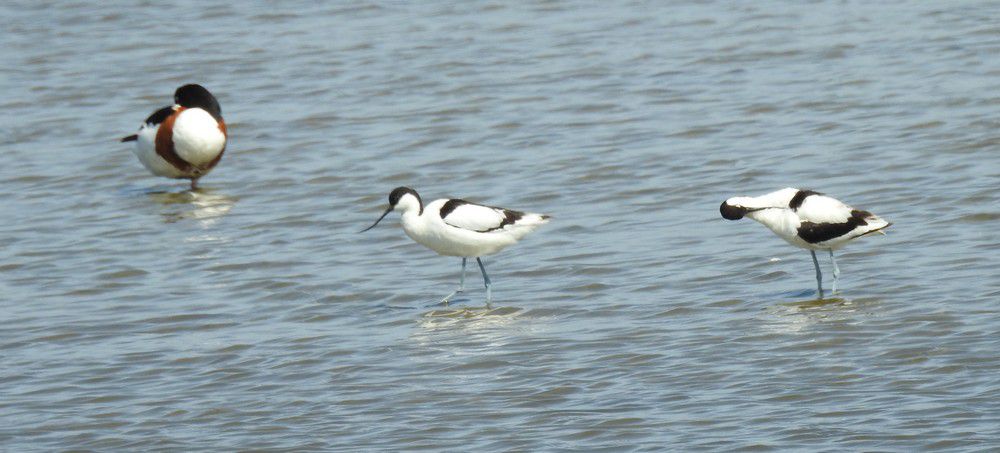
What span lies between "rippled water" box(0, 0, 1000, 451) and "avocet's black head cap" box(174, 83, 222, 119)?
588 millimetres

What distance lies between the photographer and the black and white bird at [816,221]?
1032 cm

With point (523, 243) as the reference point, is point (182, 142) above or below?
above

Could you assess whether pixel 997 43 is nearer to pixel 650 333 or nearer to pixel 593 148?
pixel 593 148

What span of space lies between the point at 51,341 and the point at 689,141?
6794mm

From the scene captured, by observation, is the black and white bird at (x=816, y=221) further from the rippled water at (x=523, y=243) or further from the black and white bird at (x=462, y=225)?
the black and white bird at (x=462, y=225)

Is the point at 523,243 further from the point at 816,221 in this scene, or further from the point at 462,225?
the point at 816,221

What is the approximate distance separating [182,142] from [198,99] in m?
0.69

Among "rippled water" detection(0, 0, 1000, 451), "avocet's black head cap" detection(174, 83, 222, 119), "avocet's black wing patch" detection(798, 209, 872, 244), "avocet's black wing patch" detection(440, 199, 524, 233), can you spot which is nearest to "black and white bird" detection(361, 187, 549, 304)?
"avocet's black wing patch" detection(440, 199, 524, 233)

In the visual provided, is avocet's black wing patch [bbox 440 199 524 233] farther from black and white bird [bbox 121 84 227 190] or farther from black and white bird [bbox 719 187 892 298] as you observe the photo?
A: black and white bird [bbox 121 84 227 190]

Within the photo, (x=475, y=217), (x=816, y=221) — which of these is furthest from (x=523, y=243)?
(x=816, y=221)

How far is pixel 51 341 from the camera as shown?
1020 centimetres

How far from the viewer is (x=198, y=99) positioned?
51.4 ft

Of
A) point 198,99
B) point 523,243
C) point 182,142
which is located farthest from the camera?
point 198,99

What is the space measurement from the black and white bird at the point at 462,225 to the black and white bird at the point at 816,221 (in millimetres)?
1323
